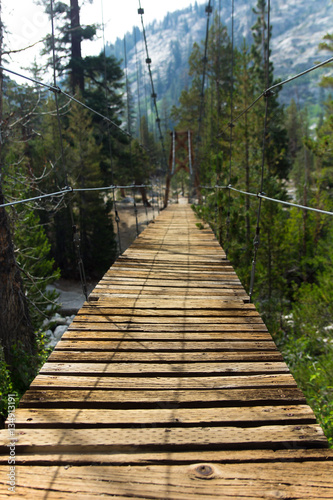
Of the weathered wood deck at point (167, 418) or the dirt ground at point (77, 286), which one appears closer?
the weathered wood deck at point (167, 418)

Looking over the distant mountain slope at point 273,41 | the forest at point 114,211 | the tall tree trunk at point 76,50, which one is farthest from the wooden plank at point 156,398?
the distant mountain slope at point 273,41

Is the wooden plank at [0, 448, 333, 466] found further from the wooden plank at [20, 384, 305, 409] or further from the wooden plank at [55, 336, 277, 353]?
the wooden plank at [55, 336, 277, 353]

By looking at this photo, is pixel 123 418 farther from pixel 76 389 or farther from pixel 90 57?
pixel 90 57

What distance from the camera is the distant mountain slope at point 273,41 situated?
101 meters

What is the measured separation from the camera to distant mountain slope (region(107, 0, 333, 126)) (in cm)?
10106

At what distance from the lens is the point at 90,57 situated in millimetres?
11789

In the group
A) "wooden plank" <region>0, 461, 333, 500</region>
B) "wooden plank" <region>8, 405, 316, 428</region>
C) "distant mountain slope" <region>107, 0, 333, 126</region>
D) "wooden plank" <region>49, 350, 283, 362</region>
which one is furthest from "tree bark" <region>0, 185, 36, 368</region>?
"distant mountain slope" <region>107, 0, 333, 126</region>

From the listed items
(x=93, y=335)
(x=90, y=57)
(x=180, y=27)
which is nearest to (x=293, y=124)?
(x=90, y=57)

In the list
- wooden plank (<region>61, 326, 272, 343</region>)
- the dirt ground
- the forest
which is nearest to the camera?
wooden plank (<region>61, 326, 272, 343</region>)

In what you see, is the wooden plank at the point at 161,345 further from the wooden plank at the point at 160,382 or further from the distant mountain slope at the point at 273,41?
the distant mountain slope at the point at 273,41

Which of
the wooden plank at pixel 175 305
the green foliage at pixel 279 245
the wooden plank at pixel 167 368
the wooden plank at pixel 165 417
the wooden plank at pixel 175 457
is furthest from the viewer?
the green foliage at pixel 279 245

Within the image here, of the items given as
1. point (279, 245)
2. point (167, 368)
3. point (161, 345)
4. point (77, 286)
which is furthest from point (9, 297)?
point (77, 286)

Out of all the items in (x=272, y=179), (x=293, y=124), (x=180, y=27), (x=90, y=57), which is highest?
(x=180, y=27)

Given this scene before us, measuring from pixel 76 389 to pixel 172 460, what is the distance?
504 millimetres
